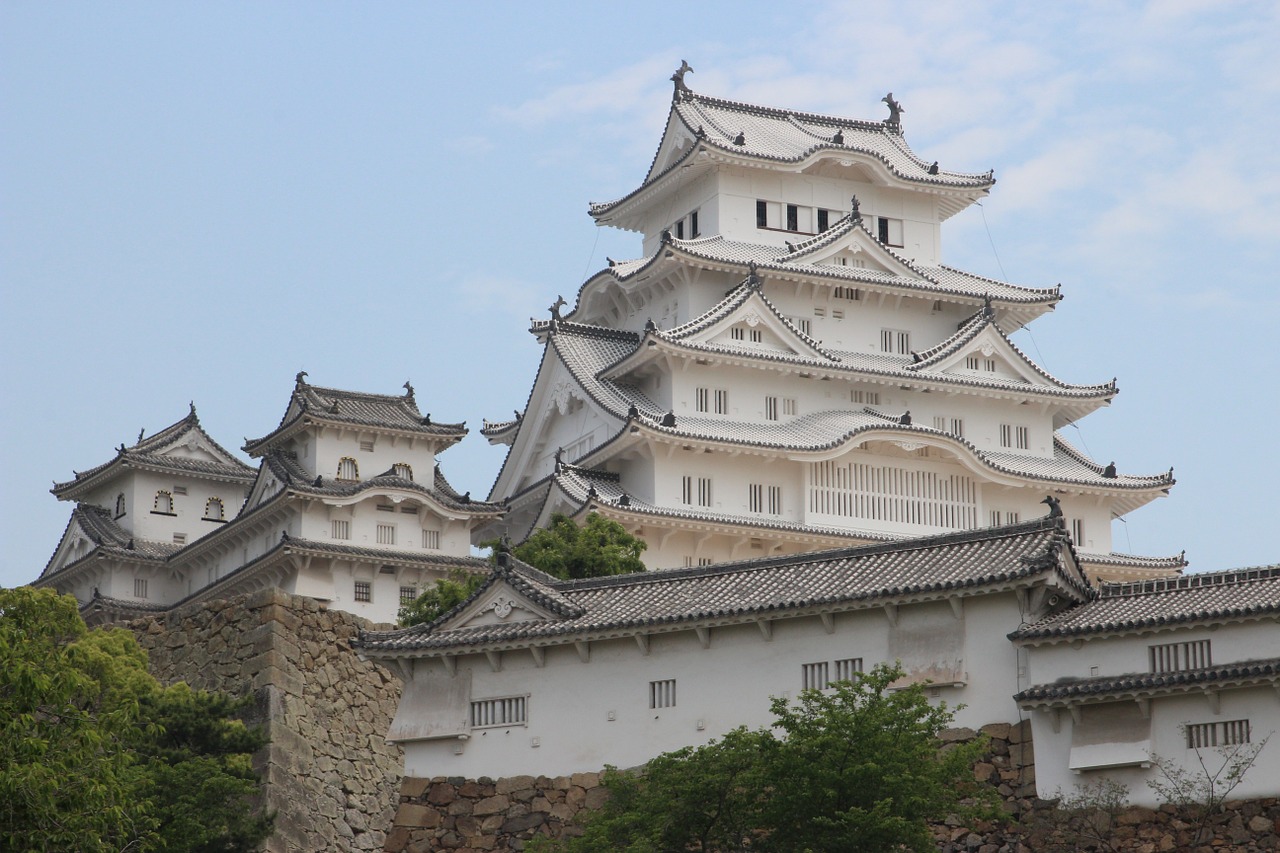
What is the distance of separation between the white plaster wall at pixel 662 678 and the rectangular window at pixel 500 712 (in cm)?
10

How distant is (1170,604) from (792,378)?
905 inches

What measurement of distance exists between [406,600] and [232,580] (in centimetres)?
420

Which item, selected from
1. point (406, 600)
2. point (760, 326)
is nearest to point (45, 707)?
point (406, 600)

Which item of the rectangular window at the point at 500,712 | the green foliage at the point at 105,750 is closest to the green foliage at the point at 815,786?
the rectangular window at the point at 500,712

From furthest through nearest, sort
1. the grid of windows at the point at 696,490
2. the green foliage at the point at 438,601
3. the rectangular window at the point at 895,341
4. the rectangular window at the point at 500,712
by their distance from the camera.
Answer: the rectangular window at the point at 895,341
the grid of windows at the point at 696,490
the green foliage at the point at 438,601
the rectangular window at the point at 500,712

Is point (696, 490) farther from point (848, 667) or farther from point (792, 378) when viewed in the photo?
point (848, 667)

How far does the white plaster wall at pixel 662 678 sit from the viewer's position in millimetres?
30859

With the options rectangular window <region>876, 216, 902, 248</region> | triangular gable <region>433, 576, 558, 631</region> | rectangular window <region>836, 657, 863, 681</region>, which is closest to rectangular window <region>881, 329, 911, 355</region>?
rectangular window <region>876, 216, 902, 248</region>

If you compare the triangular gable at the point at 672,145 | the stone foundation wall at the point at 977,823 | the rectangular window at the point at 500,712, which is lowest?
the stone foundation wall at the point at 977,823

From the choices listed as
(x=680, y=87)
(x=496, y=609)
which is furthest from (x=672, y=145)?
(x=496, y=609)

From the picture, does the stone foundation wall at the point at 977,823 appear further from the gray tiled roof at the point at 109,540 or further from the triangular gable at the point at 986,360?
the gray tiled roof at the point at 109,540

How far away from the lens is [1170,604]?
30.0 meters

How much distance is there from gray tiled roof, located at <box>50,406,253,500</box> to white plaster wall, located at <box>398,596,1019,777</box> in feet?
91.1

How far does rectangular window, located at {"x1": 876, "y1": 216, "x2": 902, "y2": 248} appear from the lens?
57781 mm
